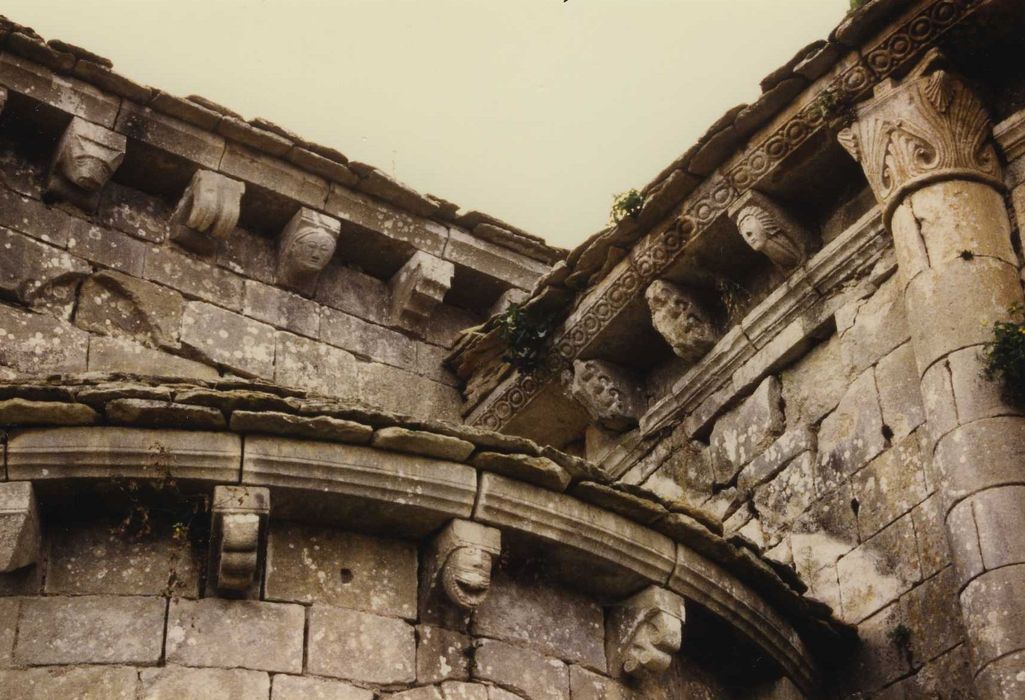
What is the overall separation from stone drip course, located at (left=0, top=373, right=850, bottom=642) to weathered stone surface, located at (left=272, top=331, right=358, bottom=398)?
325 cm

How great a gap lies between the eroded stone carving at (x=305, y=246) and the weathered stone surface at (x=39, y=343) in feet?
4.92

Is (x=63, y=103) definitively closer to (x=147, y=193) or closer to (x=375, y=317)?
(x=147, y=193)

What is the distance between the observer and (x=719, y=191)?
952 centimetres

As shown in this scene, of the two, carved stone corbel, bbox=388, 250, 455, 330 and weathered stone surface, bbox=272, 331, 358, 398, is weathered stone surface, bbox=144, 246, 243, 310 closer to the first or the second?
weathered stone surface, bbox=272, 331, 358, 398

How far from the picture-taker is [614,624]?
758 centimetres

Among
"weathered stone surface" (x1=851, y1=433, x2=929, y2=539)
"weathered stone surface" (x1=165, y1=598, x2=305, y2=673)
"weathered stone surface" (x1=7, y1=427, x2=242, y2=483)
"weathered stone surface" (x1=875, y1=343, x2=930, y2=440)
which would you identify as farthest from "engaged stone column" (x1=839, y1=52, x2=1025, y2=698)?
"weathered stone surface" (x1=7, y1=427, x2=242, y2=483)

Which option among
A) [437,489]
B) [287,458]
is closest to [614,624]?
[437,489]

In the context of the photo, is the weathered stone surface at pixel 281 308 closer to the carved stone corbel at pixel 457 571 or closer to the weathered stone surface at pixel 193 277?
the weathered stone surface at pixel 193 277

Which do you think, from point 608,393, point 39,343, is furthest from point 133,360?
point 608,393

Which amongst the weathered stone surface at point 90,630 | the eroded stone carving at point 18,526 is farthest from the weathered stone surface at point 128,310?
the weathered stone surface at point 90,630

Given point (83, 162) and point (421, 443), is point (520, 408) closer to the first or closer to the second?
point (83, 162)

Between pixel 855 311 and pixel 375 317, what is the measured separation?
3.48m

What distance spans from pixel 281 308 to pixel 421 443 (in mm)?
3858

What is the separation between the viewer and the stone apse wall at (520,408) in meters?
6.75
